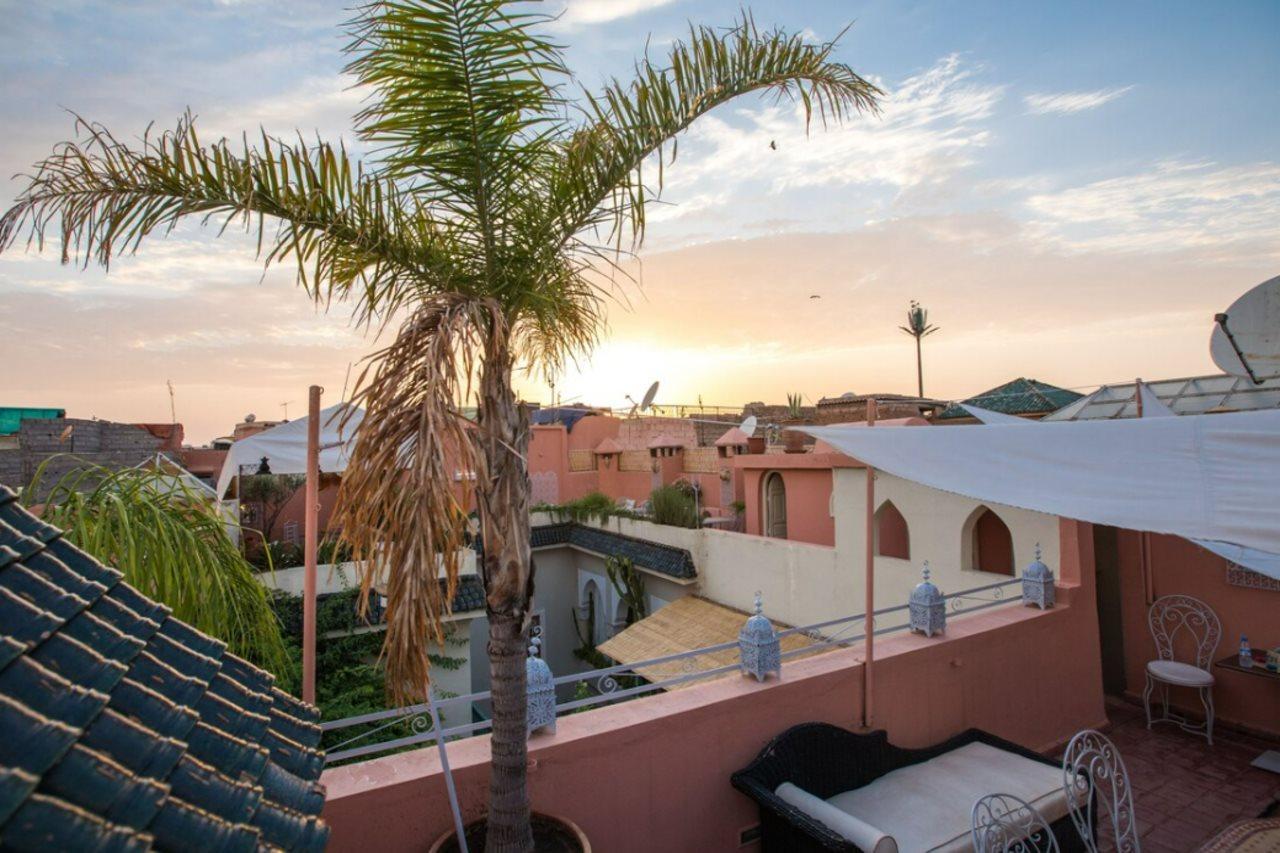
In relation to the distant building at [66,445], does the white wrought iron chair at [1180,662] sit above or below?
below

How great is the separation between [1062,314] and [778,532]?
6603 mm

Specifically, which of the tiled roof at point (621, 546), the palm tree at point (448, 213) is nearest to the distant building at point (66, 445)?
the tiled roof at point (621, 546)

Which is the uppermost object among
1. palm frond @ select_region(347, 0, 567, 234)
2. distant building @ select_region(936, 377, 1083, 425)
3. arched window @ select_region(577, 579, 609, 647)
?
palm frond @ select_region(347, 0, 567, 234)

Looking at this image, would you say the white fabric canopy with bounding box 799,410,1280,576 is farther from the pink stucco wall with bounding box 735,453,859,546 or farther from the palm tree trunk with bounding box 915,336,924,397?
the palm tree trunk with bounding box 915,336,924,397

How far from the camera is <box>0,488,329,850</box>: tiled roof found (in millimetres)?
887

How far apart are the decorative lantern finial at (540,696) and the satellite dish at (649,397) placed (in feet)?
42.4

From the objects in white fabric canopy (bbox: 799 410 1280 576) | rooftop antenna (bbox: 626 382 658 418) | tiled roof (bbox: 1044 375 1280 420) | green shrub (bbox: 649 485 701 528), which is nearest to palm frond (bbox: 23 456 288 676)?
white fabric canopy (bbox: 799 410 1280 576)

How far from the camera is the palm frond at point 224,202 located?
2600 mm

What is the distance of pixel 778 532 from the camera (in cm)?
1326

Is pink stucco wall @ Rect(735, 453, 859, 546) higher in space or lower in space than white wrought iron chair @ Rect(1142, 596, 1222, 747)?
higher

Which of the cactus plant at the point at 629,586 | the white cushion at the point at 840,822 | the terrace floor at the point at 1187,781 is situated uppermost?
the white cushion at the point at 840,822

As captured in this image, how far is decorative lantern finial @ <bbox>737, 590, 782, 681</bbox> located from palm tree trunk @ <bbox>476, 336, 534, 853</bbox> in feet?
5.95

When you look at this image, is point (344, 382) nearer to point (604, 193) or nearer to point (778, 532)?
Result: point (604, 193)

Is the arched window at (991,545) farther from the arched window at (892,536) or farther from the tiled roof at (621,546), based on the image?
the tiled roof at (621,546)
